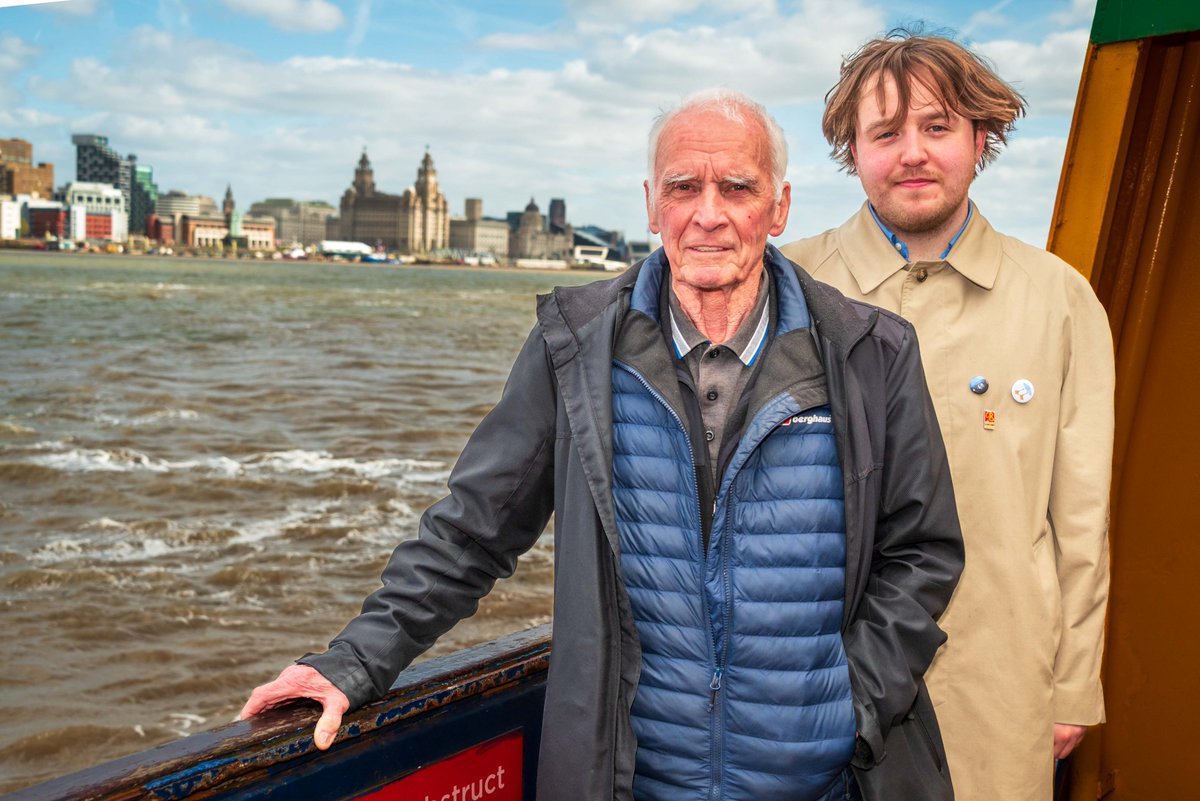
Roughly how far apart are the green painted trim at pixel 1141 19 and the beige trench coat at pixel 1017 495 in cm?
74

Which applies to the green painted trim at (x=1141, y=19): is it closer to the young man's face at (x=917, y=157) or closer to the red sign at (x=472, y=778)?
the young man's face at (x=917, y=157)

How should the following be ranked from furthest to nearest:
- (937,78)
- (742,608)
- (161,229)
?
(161,229) < (937,78) < (742,608)

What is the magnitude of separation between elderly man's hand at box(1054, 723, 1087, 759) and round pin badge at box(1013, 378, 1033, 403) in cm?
69

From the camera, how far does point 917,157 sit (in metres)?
2.15

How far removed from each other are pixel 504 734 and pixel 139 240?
16589 centimetres

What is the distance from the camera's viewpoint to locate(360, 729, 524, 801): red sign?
6.86ft

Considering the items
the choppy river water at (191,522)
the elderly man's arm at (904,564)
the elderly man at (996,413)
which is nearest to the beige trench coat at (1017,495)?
the elderly man at (996,413)

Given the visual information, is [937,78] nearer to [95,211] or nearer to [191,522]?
[191,522]

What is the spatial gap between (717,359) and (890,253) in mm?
697

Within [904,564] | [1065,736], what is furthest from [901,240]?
[1065,736]

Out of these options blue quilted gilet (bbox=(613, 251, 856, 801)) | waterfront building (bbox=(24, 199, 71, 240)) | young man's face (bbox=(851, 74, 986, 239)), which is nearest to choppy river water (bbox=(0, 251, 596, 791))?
blue quilted gilet (bbox=(613, 251, 856, 801))

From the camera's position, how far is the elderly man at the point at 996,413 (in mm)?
2158

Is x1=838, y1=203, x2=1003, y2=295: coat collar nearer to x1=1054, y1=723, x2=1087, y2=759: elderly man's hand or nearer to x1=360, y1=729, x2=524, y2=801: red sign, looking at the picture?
x1=1054, y1=723, x2=1087, y2=759: elderly man's hand

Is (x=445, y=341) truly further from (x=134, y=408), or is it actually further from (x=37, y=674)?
(x=37, y=674)
